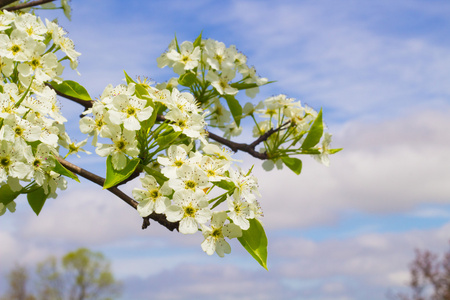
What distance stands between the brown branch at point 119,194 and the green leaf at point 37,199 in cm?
42

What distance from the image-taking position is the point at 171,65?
367 cm

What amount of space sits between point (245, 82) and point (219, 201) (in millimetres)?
1587

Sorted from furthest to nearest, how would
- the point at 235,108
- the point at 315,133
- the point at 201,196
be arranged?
the point at 235,108
the point at 315,133
the point at 201,196

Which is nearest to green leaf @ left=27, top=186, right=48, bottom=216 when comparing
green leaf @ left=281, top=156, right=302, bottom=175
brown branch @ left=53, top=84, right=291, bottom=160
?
brown branch @ left=53, top=84, right=291, bottom=160

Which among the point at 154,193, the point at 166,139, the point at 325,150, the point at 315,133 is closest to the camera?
the point at 154,193

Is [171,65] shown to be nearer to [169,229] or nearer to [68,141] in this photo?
[68,141]

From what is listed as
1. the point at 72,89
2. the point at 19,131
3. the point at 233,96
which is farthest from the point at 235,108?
the point at 19,131

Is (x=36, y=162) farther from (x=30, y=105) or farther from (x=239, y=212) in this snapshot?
(x=239, y=212)

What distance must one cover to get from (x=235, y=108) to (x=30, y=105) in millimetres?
1612

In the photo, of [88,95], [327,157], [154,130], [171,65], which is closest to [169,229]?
[154,130]

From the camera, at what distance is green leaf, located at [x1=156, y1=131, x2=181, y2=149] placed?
2448 millimetres

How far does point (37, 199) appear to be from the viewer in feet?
9.72

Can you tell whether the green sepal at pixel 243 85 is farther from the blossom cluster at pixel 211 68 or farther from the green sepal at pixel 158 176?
the green sepal at pixel 158 176

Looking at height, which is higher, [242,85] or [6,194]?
[242,85]
